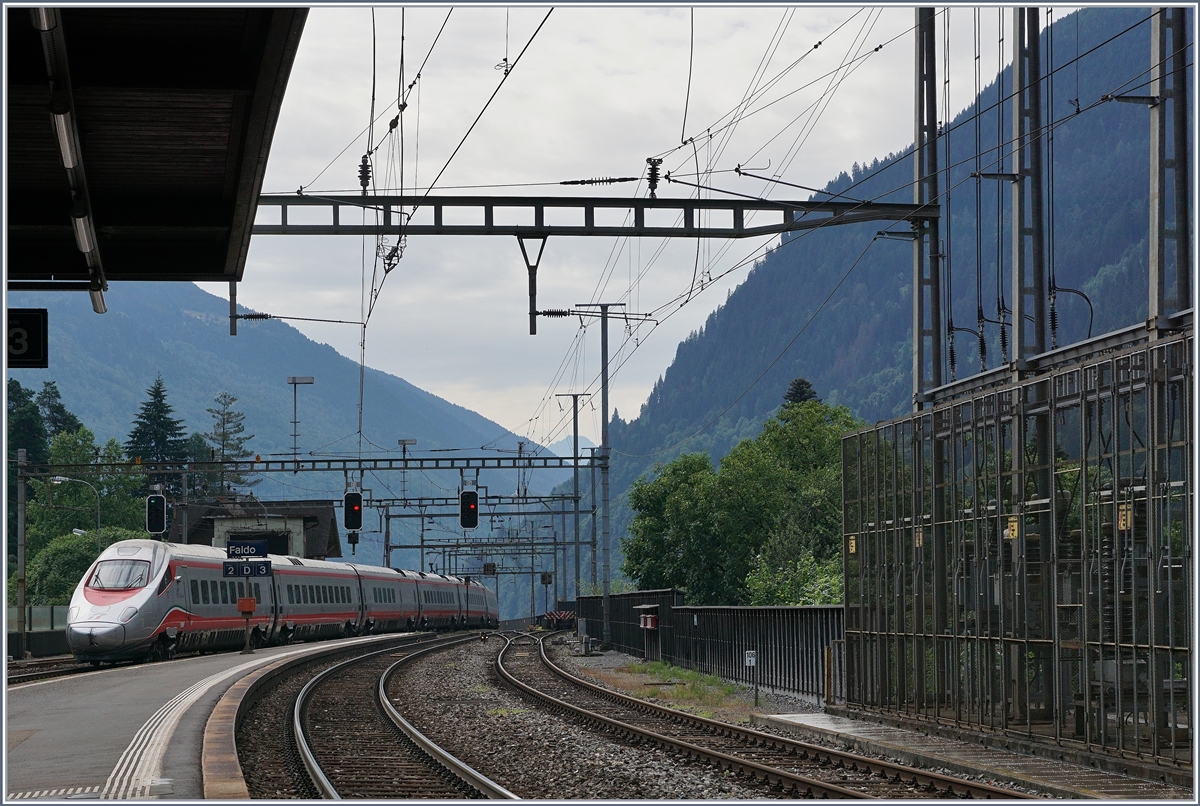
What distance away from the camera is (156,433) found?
377 feet

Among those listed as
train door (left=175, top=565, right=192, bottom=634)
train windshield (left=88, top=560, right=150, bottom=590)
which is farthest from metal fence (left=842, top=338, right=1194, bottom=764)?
train door (left=175, top=565, right=192, bottom=634)

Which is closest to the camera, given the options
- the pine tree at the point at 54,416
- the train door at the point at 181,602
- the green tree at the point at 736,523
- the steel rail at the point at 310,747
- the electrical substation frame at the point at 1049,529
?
the electrical substation frame at the point at 1049,529

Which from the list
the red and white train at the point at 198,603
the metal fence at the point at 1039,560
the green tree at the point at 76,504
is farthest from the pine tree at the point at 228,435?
the metal fence at the point at 1039,560

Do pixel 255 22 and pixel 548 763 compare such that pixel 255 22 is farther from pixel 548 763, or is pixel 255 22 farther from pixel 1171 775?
pixel 1171 775

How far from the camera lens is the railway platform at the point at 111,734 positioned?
1161cm

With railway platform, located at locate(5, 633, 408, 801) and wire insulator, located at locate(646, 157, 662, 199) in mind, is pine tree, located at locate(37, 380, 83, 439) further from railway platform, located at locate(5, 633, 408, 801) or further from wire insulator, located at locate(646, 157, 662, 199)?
wire insulator, located at locate(646, 157, 662, 199)

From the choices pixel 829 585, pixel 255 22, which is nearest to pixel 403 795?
pixel 255 22

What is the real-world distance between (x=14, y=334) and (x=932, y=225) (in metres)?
14.0

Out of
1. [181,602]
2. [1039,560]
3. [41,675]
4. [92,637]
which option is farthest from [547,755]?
[181,602]

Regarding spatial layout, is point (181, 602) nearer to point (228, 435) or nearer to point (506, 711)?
point (506, 711)

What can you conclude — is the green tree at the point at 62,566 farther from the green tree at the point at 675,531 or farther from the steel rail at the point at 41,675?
the steel rail at the point at 41,675

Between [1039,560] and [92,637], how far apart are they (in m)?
23.4

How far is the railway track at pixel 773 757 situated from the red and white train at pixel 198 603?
485 inches

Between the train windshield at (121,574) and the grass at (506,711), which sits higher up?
the train windshield at (121,574)
